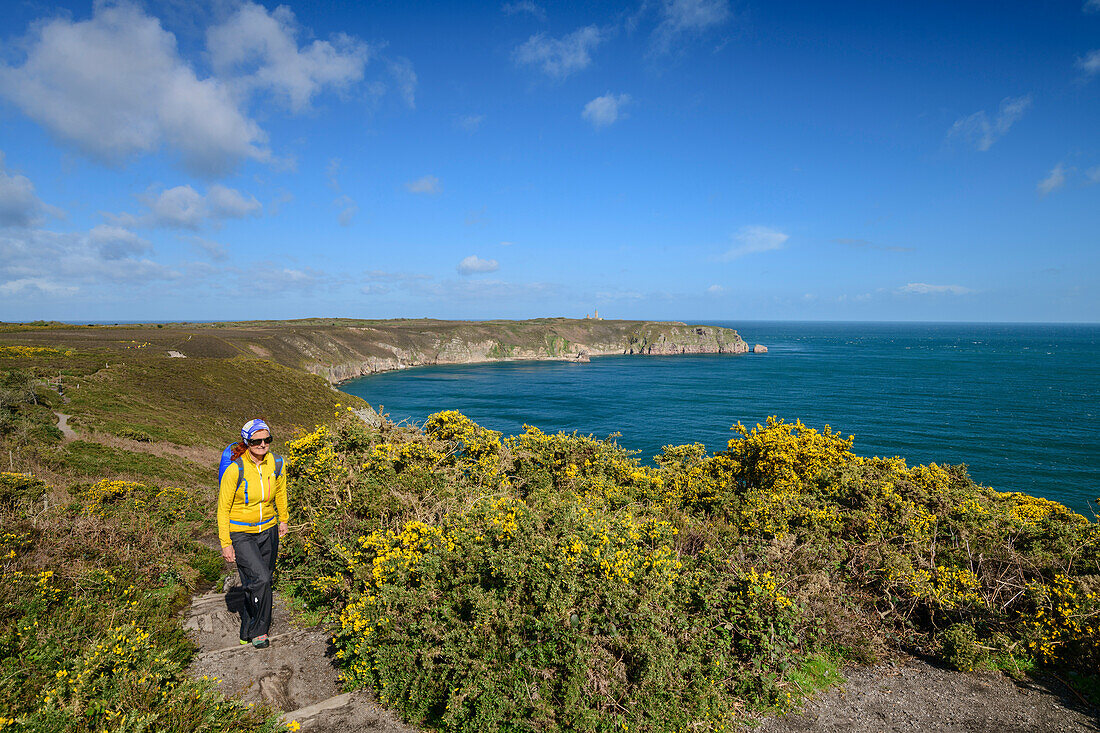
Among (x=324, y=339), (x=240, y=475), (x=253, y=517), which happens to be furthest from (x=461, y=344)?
(x=240, y=475)

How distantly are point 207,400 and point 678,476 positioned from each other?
43.3 meters

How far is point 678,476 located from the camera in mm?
16688

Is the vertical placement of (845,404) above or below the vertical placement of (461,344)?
below

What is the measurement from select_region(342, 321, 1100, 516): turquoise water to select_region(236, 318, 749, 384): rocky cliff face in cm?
860

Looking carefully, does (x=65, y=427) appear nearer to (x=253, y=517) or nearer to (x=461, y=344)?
(x=253, y=517)

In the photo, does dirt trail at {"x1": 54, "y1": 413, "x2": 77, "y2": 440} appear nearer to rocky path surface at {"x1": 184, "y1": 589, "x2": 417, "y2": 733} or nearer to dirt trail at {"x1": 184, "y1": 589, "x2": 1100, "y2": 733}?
dirt trail at {"x1": 184, "y1": 589, "x2": 1100, "y2": 733}

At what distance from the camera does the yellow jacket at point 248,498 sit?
6289mm

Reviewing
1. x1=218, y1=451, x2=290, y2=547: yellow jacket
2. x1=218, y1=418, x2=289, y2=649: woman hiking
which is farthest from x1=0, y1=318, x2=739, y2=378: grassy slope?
x1=218, y1=451, x2=290, y2=547: yellow jacket

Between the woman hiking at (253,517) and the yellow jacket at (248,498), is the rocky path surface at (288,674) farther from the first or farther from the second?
the yellow jacket at (248,498)

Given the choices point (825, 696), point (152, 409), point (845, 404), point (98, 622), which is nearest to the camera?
point (98, 622)

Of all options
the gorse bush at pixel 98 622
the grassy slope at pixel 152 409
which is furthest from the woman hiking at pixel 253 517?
the grassy slope at pixel 152 409

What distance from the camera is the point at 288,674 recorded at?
648 cm

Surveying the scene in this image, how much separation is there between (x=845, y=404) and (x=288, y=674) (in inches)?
3205

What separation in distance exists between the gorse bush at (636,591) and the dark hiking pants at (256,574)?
0.98 m
